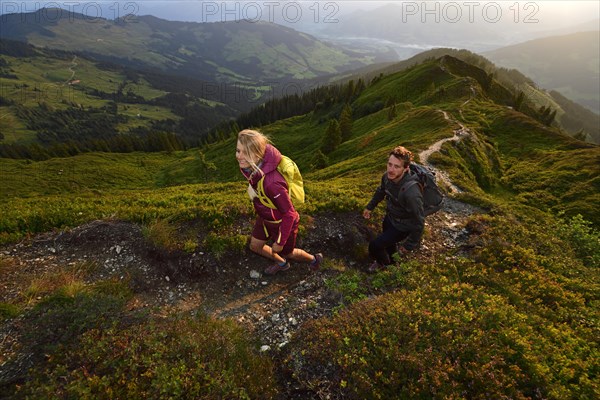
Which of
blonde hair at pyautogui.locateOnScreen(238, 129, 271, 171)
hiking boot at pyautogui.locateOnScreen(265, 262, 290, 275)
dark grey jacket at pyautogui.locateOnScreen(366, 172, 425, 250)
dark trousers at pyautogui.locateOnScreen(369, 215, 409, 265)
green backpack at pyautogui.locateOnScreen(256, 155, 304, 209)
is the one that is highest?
blonde hair at pyautogui.locateOnScreen(238, 129, 271, 171)

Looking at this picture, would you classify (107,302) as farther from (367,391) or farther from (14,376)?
(367,391)

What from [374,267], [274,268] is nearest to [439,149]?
[374,267]

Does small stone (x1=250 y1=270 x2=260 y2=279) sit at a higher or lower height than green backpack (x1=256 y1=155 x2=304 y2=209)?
lower

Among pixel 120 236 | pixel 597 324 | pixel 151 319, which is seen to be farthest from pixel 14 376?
pixel 597 324

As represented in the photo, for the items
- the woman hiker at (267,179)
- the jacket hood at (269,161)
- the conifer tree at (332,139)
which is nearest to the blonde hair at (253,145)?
the woman hiker at (267,179)

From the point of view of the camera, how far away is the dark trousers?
28.7 feet

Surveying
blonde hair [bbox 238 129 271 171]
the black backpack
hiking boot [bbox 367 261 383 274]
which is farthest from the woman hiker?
the black backpack

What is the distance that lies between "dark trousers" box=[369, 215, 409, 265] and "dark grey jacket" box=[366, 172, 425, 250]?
27 centimetres

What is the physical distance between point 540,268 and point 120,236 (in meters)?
13.6

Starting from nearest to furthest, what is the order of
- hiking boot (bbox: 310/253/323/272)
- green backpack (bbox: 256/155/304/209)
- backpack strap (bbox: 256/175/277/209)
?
backpack strap (bbox: 256/175/277/209) → green backpack (bbox: 256/155/304/209) → hiking boot (bbox: 310/253/323/272)

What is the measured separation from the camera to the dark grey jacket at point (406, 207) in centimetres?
762

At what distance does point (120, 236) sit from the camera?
32.7 ft

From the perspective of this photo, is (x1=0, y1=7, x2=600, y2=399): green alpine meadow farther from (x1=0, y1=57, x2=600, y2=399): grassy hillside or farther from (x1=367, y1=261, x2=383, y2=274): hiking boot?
(x1=367, y1=261, x2=383, y2=274): hiking boot

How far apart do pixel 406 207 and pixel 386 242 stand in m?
Answer: 1.63
